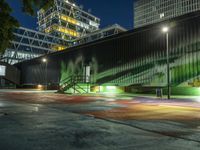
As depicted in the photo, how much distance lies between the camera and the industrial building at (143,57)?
2303cm

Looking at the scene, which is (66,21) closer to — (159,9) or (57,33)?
(57,33)

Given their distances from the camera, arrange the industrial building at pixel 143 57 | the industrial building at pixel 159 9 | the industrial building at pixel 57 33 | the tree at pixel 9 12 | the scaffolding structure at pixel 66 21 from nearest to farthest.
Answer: the tree at pixel 9 12 < the industrial building at pixel 143 57 < the industrial building at pixel 57 33 < the industrial building at pixel 159 9 < the scaffolding structure at pixel 66 21

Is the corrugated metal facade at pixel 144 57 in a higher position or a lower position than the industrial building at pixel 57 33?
lower

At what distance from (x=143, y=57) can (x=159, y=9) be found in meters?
135

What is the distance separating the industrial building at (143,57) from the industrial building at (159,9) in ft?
368

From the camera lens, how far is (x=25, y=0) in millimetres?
9656

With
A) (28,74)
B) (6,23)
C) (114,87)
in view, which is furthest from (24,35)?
(6,23)

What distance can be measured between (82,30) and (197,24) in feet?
431

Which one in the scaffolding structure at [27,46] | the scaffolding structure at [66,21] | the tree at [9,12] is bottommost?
the tree at [9,12]

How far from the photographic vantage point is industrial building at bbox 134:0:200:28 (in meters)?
134

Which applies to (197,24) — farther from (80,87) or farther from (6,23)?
(6,23)

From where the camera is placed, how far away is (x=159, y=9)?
492 ft

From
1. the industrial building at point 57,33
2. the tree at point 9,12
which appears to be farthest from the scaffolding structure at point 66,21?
the tree at point 9,12

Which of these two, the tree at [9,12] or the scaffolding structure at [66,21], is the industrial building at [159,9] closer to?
the scaffolding structure at [66,21]
